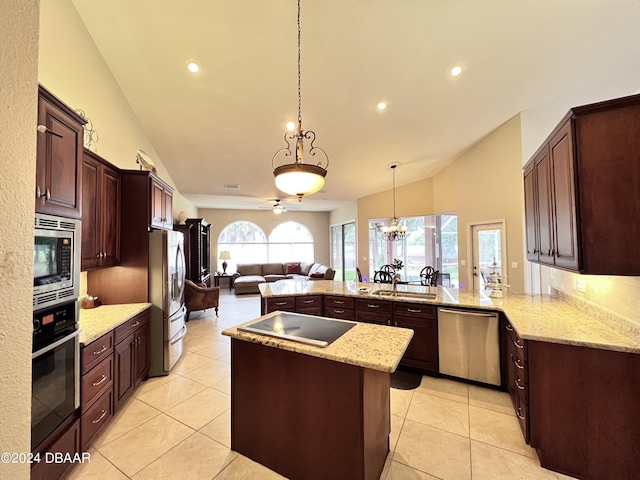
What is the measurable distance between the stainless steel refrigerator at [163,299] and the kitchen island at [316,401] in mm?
1565

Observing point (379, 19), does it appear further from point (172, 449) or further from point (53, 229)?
point (172, 449)

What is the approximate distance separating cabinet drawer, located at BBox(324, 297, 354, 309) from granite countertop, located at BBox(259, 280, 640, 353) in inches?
3.0

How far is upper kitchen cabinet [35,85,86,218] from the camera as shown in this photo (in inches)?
57.0


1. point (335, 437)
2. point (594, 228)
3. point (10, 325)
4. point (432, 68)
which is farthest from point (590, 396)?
point (432, 68)

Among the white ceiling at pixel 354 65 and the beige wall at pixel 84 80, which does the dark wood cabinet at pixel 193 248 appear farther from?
the beige wall at pixel 84 80

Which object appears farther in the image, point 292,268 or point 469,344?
point 292,268

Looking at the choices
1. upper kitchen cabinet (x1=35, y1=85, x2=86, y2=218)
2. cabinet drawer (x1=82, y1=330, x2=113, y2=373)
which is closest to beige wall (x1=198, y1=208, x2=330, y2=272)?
cabinet drawer (x1=82, y1=330, x2=113, y2=373)

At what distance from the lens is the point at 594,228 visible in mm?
1554

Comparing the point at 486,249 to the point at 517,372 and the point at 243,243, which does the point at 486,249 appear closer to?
the point at 517,372

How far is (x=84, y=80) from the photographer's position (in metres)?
2.49

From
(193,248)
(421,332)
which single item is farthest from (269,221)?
(421,332)

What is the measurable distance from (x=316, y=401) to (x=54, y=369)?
1.55m

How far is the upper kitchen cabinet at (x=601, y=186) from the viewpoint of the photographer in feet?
4.80

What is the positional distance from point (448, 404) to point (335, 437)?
150 centimetres
